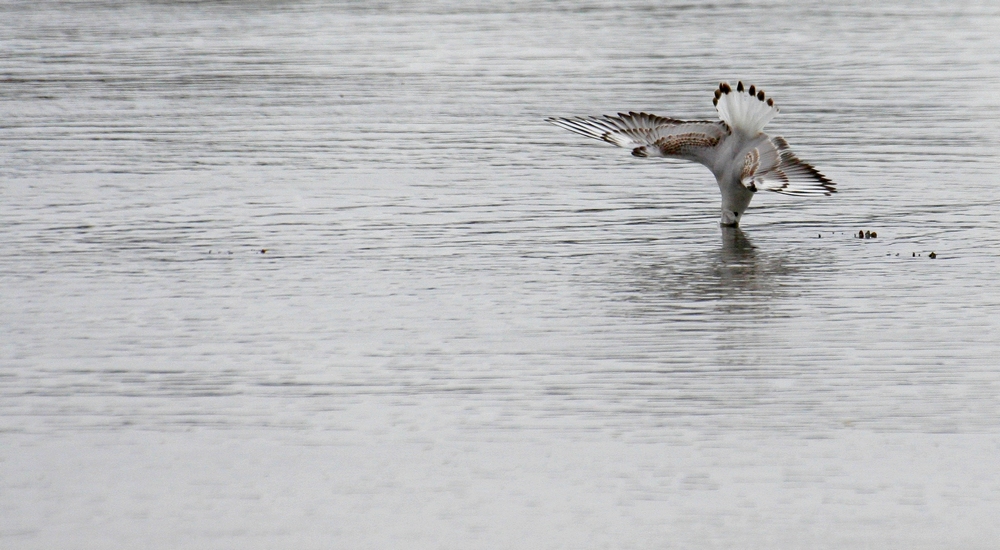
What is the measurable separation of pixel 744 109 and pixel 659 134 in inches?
29.8

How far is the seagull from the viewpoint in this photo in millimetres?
10320

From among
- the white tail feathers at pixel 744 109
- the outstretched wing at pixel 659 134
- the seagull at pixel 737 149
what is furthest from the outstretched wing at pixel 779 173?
the outstretched wing at pixel 659 134

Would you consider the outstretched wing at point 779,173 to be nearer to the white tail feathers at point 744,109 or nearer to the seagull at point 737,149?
the seagull at point 737,149

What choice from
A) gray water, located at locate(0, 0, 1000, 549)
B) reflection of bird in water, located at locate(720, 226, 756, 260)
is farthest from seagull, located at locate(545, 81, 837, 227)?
gray water, located at locate(0, 0, 1000, 549)

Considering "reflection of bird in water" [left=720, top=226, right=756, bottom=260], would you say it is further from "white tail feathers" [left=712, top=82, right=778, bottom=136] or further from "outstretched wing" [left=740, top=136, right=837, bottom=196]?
"white tail feathers" [left=712, top=82, right=778, bottom=136]

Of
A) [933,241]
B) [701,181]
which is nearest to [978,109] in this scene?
[701,181]

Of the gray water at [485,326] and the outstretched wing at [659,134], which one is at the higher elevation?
the outstretched wing at [659,134]

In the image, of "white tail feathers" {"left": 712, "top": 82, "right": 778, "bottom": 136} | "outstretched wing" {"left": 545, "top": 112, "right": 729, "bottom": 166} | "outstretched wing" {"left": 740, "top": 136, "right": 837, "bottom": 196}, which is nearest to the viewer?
"outstretched wing" {"left": 740, "top": 136, "right": 837, "bottom": 196}

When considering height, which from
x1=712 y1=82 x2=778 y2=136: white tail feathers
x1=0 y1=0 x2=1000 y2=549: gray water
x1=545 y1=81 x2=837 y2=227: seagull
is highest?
x1=712 y1=82 x2=778 y2=136: white tail feathers

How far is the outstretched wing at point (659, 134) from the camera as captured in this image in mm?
10820

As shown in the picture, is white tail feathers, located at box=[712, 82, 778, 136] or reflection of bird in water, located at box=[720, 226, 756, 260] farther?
white tail feathers, located at box=[712, 82, 778, 136]

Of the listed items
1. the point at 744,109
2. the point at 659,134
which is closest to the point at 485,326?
the point at 744,109

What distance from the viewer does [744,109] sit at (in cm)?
1073

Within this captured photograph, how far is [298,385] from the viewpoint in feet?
23.4
